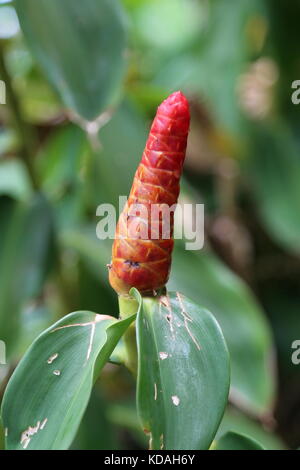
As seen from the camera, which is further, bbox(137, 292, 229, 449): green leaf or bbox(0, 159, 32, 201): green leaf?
bbox(0, 159, 32, 201): green leaf

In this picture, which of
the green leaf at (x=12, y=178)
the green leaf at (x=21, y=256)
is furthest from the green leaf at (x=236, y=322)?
the green leaf at (x=12, y=178)

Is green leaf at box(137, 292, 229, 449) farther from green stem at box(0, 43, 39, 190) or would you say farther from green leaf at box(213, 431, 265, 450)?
green stem at box(0, 43, 39, 190)

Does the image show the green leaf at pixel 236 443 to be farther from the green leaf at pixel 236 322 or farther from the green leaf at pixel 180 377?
the green leaf at pixel 236 322

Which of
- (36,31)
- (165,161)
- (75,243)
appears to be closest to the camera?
(165,161)

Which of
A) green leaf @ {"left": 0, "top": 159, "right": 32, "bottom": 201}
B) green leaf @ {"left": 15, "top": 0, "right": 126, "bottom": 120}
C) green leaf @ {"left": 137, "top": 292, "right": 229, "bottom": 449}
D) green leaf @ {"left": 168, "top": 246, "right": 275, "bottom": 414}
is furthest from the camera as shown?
green leaf @ {"left": 0, "top": 159, "right": 32, "bottom": 201}

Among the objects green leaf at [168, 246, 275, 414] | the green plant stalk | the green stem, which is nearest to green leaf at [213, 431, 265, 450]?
the green plant stalk
